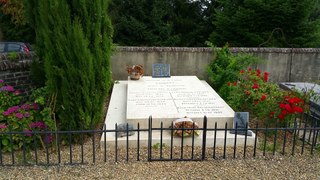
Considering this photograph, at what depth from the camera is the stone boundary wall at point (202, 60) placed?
8.50m

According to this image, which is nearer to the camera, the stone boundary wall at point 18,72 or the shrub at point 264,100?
the shrub at point 264,100

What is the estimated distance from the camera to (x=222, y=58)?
308 inches

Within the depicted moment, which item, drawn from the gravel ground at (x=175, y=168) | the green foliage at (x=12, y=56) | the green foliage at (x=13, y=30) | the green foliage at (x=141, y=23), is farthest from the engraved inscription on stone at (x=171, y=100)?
the green foliage at (x=13, y=30)

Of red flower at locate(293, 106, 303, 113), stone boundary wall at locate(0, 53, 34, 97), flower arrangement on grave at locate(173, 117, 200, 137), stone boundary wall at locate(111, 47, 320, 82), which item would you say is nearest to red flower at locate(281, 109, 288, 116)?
red flower at locate(293, 106, 303, 113)

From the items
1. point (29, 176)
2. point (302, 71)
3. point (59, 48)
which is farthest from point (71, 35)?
point (302, 71)

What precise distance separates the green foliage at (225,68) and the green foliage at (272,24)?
510cm

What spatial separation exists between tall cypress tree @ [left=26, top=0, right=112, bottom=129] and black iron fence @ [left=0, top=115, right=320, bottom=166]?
0.41 m

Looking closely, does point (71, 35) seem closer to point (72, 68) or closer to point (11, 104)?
point (72, 68)

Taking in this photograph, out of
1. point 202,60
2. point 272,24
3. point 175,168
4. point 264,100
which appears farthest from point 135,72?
point 272,24

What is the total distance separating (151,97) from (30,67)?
256cm

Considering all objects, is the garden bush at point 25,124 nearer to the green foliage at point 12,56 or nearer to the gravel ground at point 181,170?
the gravel ground at point 181,170

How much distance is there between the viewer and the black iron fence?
3.91m

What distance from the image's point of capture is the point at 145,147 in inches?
175

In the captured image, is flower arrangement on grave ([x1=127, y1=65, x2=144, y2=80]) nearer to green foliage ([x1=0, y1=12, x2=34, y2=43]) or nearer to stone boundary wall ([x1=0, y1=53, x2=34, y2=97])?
stone boundary wall ([x1=0, y1=53, x2=34, y2=97])
